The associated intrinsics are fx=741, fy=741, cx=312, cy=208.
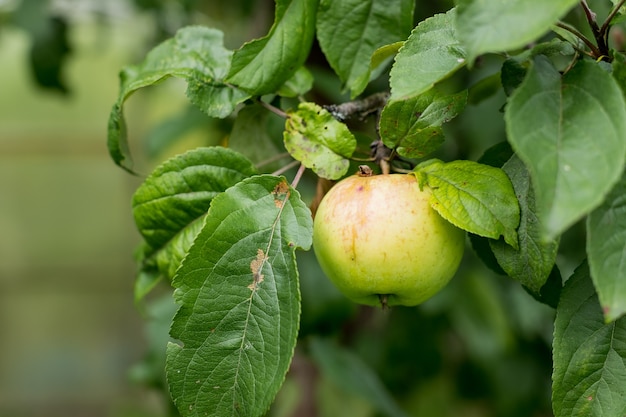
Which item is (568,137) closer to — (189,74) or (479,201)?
(479,201)

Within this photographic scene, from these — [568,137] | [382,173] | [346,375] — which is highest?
[568,137]

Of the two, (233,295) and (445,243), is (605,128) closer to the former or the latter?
(445,243)

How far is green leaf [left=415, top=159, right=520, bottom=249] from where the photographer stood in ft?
1.80

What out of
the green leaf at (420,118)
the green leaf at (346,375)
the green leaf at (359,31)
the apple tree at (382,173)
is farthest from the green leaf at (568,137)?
the green leaf at (346,375)

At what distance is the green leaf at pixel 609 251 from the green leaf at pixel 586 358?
11 centimetres

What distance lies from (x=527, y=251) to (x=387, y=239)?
0.11 m

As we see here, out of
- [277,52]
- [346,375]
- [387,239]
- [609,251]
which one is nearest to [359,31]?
[277,52]

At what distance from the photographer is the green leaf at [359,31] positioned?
0.71 metres

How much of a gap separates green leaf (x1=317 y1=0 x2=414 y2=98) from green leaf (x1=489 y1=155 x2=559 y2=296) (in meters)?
0.22

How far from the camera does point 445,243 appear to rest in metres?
0.60

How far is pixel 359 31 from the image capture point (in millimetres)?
724

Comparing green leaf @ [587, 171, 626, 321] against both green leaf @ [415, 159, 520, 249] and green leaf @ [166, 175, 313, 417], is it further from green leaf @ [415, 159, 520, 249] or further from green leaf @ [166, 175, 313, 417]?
green leaf @ [166, 175, 313, 417]

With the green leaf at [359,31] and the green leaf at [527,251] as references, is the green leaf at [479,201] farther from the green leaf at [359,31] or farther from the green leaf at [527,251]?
the green leaf at [359,31]

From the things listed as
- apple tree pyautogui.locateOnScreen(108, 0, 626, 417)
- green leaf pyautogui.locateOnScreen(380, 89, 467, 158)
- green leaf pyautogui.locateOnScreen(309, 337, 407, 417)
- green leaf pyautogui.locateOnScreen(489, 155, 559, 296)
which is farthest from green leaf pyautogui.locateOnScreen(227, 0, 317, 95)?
green leaf pyautogui.locateOnScreen(309, 337, 407, 417)
